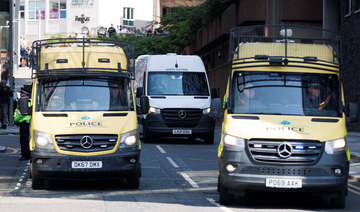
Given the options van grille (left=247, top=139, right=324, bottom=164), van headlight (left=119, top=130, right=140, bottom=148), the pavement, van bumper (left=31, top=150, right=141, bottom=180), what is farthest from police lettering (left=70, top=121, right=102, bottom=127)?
the pavement

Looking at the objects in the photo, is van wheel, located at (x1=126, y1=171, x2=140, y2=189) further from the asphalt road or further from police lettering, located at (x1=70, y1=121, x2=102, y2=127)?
police lettering, located at (x1=70, y1=121, x2=102, y2=127)

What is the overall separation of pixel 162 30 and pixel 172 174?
157ft

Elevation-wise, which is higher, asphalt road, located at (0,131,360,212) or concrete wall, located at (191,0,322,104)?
concrete wall, located at (191,0,322,104)

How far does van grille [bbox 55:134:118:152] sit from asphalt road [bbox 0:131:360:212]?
746 millimetres

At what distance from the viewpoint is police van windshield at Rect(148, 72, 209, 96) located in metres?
26.2

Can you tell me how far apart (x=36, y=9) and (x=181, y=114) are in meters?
76.7

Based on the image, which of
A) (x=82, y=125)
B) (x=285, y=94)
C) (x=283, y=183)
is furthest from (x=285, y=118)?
(x=82, y=125)

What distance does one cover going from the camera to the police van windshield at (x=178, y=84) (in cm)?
2619

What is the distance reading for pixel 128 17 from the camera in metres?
97.8

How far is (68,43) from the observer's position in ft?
53.5

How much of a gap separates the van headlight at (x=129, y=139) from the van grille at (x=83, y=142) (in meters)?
0.21

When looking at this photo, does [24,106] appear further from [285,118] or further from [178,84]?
[178,84]

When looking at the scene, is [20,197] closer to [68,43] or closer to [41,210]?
[41,210]

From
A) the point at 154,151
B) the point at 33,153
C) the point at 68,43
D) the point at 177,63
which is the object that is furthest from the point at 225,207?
the point at 177,63
